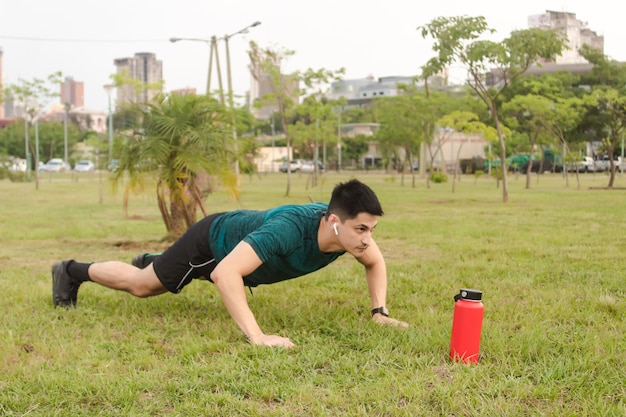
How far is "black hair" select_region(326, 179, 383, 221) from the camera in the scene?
4.22 metres

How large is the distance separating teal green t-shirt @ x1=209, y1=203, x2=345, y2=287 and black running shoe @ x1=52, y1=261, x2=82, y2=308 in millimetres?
1383

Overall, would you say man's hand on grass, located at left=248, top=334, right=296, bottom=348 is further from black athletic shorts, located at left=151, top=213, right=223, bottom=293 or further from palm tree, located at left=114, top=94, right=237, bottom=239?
palm tree, located at left=114, top=94, right=237, bottom=239

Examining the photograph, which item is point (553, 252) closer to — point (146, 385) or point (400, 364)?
point (400, 364)

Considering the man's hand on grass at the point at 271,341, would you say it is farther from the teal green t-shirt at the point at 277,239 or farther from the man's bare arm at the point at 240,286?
the teal green t-shirt at the point at 277,239

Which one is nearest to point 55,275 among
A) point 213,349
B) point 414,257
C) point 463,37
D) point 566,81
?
point 213,349

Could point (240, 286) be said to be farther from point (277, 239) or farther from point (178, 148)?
point (178, 148)

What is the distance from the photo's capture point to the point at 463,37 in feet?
64.7

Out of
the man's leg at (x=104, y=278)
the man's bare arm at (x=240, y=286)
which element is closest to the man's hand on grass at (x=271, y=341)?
the man's bare arm at (x=240, y=286)

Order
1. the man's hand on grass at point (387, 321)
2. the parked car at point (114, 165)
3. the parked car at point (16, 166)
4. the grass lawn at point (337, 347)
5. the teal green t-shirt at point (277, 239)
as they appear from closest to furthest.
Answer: the grass lawn at point (337, 347) < the teal green t-shirt at point (277, 239) < the man's hand on grass at point (387, 321) < the parked car at point (114, 165) < the parked car at point (16, 166)

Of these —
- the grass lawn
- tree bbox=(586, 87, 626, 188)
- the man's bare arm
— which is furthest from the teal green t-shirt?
tree bbox=(586, 87, 626, 188)

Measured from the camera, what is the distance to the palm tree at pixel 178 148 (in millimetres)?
9305

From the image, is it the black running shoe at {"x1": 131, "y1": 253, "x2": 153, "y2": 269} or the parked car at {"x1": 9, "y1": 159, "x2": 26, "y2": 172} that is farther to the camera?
the parked car at {"x1": 9, "y1": 159, "x2": 26, "y2": 172}

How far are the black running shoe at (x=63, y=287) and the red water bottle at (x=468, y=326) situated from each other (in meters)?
3.00

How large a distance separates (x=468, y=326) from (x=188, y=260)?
1932mm
